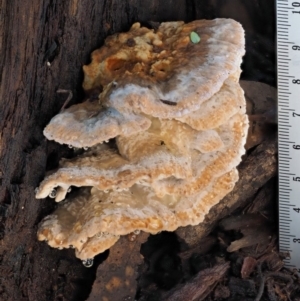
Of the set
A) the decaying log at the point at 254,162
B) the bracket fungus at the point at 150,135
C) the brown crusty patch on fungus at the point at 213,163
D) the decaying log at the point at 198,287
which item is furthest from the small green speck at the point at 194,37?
the decaying log at the point at 198,287

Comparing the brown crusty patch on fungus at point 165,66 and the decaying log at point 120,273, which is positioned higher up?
the brown crusty patch on fungus at point 165,66

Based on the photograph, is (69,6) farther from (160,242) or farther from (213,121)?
(160,242)

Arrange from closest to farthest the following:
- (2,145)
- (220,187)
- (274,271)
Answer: (2,145)
(220,187)
(274,271)

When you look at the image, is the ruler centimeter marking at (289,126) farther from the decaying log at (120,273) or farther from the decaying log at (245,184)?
the decaying log at (120,273)

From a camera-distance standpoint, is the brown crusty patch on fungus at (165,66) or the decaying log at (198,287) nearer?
the brown crusty patch on fungus at (165,66)

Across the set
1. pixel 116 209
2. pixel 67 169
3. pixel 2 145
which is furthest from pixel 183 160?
pixel 2 145

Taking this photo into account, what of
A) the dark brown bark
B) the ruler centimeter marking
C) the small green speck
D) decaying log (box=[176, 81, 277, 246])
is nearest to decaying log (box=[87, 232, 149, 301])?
the dark brown bark
